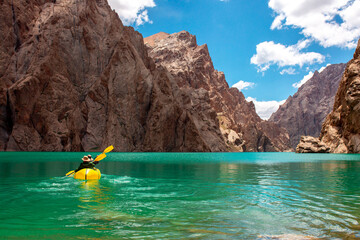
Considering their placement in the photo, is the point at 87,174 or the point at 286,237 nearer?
the point at 286,237

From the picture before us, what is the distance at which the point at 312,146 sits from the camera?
108812 mm

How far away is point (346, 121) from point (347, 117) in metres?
1.65

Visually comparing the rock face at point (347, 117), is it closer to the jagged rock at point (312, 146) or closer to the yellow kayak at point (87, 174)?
the jagged rock at point (312, 146)

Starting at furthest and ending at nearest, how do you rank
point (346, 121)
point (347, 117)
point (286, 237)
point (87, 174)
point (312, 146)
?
point (312, 146), point (346, 121), point (347, 117), point (87, 174), point (286, 237)

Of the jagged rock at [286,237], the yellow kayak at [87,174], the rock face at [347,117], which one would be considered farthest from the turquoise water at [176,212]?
the rock face at [347,117]

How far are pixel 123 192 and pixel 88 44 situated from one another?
13238 centimetres

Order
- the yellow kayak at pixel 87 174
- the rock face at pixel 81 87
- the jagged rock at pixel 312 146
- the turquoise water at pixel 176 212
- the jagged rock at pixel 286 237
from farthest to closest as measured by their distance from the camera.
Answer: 1. the rock face at pixel 81 87
2. the jagged rock at pixel 312 146
3. the yellow kayak at pixel 87 174
4. the turquoise water at pixel 176 212
5. the jagged rock at pixel 286 237

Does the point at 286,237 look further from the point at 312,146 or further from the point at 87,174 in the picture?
the point at 312,146

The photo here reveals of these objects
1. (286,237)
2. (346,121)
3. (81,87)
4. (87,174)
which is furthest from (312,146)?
(286,237)

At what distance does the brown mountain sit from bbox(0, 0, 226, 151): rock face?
56504 mm

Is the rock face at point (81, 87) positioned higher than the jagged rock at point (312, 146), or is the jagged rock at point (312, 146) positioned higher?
the rock face at point (81, 87)

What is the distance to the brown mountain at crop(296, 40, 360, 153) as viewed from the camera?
95875 mm

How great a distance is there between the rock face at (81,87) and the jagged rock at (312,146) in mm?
47782

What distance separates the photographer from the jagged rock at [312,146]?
346ft
